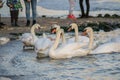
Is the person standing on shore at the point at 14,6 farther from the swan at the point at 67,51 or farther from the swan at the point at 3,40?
the swan at the point at 67,51

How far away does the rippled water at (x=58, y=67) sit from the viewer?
11562 mm

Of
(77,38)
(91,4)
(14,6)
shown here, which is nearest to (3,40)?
(77,38)

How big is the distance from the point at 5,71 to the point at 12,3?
1015cm

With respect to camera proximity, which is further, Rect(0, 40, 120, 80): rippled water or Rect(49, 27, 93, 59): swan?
Rect(49, 27, 93, 59): swan

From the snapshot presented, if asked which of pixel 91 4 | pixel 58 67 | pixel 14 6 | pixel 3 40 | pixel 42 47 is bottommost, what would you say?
pixel 91 4

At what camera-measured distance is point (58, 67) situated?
12953 millimetres

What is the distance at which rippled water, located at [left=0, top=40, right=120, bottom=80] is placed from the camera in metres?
11.6

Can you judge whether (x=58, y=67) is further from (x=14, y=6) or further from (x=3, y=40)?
(x=14, y=6)

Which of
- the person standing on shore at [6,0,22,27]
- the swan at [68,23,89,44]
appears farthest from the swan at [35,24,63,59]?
the person standing on shore at [6,0,22,27]

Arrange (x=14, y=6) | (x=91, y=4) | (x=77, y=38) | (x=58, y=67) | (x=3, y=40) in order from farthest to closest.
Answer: (x=91, y=4), (x=14, y=6), (x=3, y=40), (x=77, y=38), (x=58, y=67)

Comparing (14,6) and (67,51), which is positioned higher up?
(14,6)

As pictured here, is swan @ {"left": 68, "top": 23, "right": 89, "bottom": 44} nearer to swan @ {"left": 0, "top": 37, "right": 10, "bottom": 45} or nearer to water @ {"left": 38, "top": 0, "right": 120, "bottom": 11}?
swan @ {"left": 0, "top": 37, "right": 10, "bottom": 45}

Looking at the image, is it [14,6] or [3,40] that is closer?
[3,40]

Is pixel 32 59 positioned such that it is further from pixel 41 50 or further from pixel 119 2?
pixel 119 2
